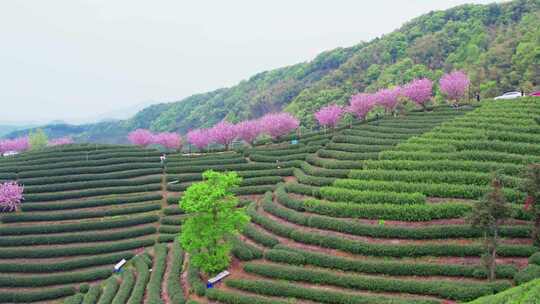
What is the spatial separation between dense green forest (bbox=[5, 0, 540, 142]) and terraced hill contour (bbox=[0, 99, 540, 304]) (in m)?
33.2

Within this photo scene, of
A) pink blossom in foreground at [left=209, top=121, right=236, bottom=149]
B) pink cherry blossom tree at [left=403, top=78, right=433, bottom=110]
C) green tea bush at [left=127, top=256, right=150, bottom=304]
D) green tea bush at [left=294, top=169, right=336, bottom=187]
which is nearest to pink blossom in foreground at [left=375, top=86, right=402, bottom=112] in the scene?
pink cherry blossom tree at [left=403, top=78, right=433, bottom=110]

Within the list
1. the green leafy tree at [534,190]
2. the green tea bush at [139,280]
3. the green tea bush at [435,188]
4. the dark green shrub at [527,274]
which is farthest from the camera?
the green tea bush at [139,280]

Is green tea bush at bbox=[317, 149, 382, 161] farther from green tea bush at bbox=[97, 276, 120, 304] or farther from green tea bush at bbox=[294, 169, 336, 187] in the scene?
green tea bush at bbox=[97, 276, 120, 304]

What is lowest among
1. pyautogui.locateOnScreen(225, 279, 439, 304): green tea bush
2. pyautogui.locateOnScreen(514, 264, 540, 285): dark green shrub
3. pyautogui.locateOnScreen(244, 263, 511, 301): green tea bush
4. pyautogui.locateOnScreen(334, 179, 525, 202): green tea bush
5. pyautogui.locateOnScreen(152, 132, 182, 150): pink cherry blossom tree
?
pyautogui.locateOnScreen(225, 279, 439, 304): green tea bush

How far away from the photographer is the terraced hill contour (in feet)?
71.8

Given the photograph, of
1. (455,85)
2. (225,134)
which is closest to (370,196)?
(455,85)

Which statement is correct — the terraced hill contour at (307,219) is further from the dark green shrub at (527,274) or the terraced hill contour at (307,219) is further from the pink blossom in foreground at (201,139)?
the pink blossom in foreground at (201,139)

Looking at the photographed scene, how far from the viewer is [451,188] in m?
26.0

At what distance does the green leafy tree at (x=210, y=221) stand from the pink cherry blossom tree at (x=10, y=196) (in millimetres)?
22631

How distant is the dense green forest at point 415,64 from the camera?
69.1 meters

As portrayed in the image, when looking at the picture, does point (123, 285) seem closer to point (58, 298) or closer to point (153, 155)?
point (58, 298)

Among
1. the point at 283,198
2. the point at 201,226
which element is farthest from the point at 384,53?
the point at 201,226

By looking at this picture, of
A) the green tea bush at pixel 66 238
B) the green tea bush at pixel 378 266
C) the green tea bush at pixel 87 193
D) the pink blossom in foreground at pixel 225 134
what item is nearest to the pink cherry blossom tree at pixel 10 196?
the green tea bush at pixel 87 193

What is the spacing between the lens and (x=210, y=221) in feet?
78.8
